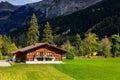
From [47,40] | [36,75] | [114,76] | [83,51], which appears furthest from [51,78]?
[83,51]

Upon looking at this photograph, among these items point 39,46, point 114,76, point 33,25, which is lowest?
point 114,76

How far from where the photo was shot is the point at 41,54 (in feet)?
364

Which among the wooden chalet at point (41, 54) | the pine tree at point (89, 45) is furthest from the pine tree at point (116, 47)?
the wooden chalet at point (41, 54)

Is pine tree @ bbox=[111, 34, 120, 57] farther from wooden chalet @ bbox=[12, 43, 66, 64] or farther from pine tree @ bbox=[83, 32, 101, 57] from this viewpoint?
wooden chalet @ bbox=[12, 43, 66, 64]

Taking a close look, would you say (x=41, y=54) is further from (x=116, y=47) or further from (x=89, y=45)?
(x=89, y=45)

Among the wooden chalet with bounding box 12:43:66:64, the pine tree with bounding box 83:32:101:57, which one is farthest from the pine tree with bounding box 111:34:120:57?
the wooden chalet with bounding box 12:43:66:64

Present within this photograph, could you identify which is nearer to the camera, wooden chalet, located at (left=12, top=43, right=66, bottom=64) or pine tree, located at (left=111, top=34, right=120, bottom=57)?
wooden chalet, located at (left=12, top=43, right=66, bottom=64)

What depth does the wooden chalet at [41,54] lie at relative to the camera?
10944 centimetres

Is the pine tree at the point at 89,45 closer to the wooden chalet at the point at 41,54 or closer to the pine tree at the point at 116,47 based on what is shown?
the pine tree at the point at 116,47

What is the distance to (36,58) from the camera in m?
111

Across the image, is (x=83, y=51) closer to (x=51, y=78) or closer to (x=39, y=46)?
(x=39, y=46)

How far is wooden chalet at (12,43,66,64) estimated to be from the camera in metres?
109

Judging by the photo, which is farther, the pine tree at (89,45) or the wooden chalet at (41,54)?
the pine tree at (89,45)

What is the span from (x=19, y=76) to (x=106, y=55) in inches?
3554
